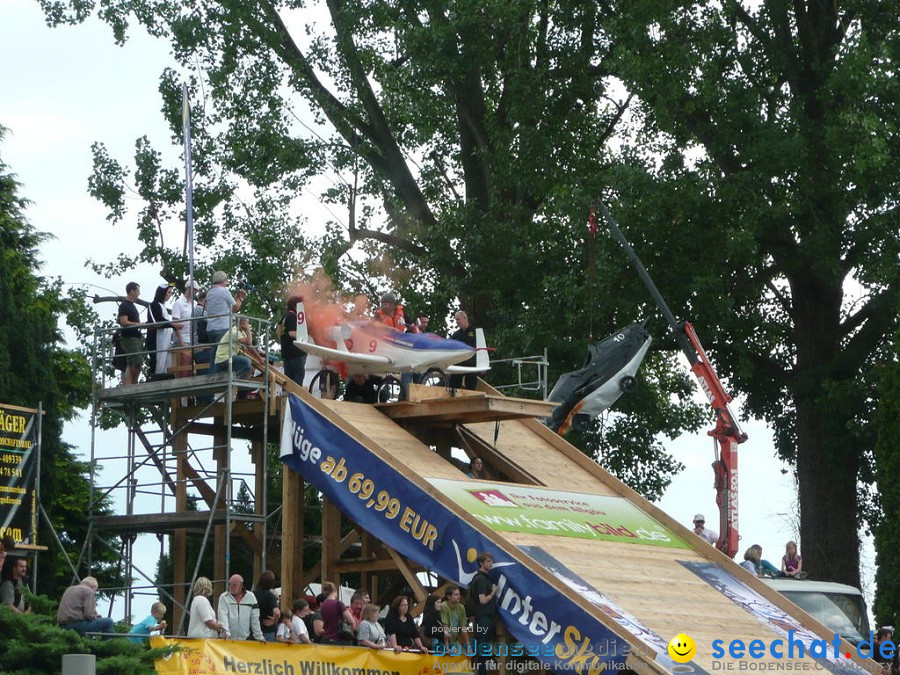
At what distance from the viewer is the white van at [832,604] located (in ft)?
72.3

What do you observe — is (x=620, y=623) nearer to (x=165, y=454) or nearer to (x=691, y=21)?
(x=165, y=454)

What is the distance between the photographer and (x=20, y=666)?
554 inches

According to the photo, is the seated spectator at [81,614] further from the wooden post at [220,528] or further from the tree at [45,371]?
the tree at [45,371]

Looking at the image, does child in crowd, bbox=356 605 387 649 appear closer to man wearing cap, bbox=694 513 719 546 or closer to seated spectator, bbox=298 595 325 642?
seated spectator, bbox=298 595 325 642

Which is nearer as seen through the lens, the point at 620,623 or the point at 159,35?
the point at 620,623

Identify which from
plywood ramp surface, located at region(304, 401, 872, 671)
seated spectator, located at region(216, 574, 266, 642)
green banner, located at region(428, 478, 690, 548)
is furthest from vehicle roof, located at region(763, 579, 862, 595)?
seated spectator, located at region(216, 574, 266, 642)

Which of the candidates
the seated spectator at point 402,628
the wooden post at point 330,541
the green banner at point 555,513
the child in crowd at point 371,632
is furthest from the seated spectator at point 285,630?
the wooden post at point 330,541

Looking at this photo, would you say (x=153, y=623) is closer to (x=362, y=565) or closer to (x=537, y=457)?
(x=362, y=565)

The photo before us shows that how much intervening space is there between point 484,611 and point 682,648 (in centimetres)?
233

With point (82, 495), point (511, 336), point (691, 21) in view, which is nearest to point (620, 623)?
point (511, 336)

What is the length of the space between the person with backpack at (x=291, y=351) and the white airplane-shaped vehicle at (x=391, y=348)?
2.17 feet

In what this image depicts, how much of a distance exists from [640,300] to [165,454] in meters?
9.92

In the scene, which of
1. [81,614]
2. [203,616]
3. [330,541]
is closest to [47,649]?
[81,614]

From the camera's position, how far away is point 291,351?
23469 mm
